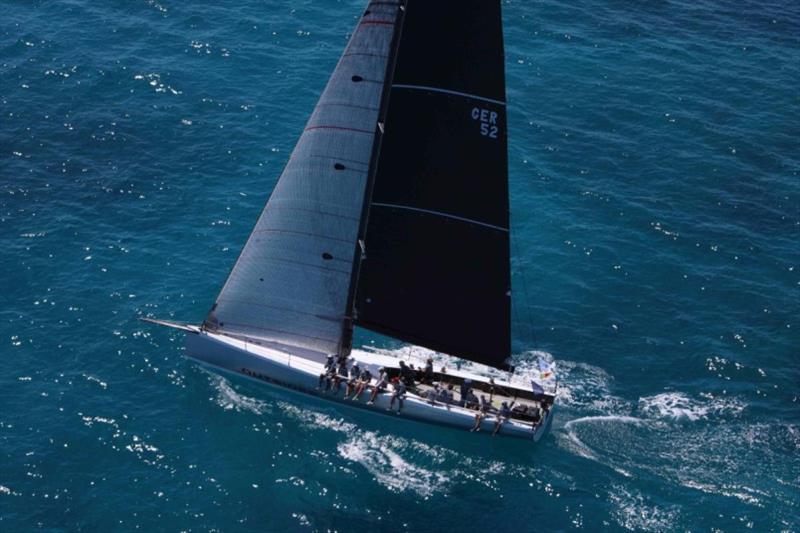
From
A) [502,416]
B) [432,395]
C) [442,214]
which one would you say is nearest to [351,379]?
[432,395]

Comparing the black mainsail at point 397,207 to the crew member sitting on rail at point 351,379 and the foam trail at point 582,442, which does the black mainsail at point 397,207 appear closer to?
the crew member sitting on rail at point 351,379

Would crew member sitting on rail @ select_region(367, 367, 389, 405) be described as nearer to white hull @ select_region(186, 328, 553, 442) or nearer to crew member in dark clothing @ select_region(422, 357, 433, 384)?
white hull @ select_region(186, 328, 553, 442)

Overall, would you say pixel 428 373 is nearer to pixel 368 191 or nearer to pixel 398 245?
pixel 398 245

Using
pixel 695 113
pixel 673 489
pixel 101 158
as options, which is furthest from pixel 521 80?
pixel 673 489

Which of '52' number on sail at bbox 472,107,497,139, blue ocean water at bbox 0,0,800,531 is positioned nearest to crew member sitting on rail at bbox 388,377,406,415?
blue ocean water at bbox 0,0,800,531

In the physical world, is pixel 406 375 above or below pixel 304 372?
above

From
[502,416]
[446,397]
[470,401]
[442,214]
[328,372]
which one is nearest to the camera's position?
[442,214]

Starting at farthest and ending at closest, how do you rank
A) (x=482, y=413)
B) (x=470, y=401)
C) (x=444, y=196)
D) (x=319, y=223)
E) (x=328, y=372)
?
(x=328, y=372), (x=470, y=401), (x=482, y=413), (x=319, y=223), (x=444, y=196)
